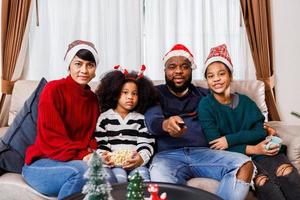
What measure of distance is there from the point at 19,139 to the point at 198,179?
109cm

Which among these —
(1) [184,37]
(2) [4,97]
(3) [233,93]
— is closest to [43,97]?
(2) [4,97]

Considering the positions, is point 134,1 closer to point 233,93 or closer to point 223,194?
point 233,93

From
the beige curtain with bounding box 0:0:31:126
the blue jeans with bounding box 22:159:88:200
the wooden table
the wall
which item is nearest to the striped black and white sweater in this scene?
the blue jeans with bounding box 22:159:88:200

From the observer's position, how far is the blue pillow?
1983 mm

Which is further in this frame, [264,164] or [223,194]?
[264,164]

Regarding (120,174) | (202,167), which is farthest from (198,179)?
(120,174)

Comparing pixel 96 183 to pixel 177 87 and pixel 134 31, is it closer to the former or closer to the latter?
pixel 177 87

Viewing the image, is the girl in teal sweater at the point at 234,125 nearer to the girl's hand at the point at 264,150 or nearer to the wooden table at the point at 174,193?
the girl's hand at the point at 264,150

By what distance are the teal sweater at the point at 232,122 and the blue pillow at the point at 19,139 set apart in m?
1.05

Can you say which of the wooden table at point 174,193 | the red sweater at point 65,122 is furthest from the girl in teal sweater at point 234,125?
the red sweater at point 65,122

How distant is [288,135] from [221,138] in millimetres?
438

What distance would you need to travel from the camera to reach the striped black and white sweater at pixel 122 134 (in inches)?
81.5

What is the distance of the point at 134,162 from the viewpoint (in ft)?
6.37

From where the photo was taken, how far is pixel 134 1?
2.99 metres
